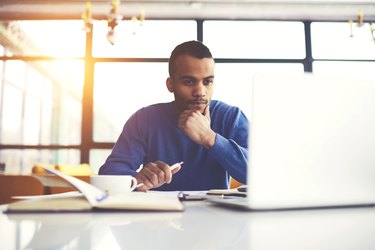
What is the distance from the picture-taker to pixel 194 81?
193cm

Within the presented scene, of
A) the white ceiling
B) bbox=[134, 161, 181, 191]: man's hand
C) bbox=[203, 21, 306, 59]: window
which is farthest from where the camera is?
bbox=[203, 21, 306, 59]: window

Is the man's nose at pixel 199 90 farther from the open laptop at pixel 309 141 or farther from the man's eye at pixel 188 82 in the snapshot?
the open laptop at pixel 309 141

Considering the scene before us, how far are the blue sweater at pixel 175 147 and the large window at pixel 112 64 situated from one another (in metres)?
4.03

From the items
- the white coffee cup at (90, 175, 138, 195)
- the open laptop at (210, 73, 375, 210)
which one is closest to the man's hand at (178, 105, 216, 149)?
the white coffee cup at (90, 175, 138, 195)

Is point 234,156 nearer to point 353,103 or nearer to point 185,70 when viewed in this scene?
point 185,70

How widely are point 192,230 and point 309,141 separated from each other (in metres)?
0.33

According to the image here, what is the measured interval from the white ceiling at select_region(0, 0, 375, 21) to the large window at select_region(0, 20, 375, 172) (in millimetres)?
303

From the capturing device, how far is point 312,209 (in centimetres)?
82

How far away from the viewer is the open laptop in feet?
2.41

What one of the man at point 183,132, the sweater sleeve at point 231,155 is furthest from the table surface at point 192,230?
the man at point 183,132

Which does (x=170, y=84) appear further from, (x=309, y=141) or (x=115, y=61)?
(x=115, y=61)

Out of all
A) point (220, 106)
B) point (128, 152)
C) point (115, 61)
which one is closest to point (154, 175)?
point (128, 152)

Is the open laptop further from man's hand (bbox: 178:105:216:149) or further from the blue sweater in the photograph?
the blue sweater

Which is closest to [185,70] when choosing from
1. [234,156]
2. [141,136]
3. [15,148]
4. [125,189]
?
[141,136]
